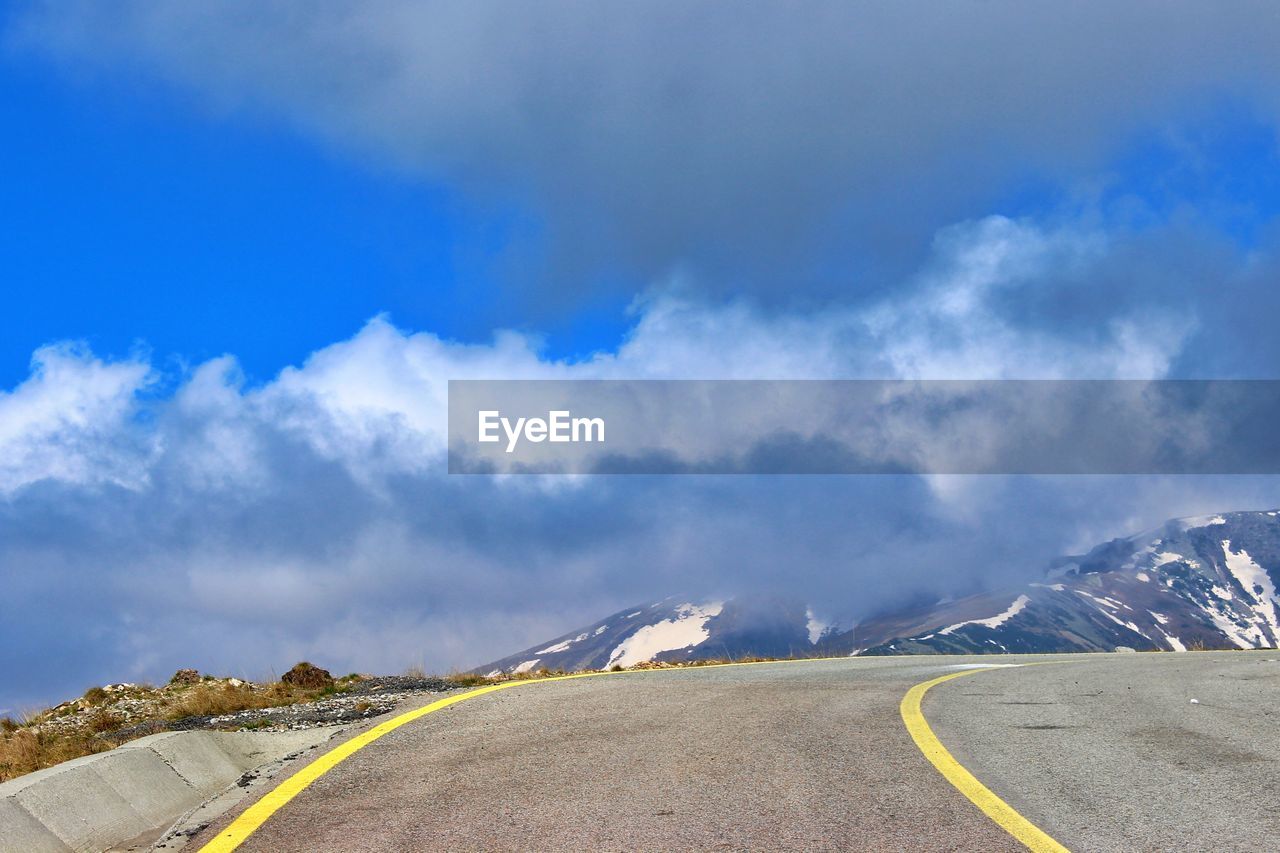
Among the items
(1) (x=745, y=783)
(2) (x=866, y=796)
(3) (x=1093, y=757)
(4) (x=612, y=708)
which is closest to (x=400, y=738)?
(4) (x=612, y=708)

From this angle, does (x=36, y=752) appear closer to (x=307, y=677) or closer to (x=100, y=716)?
(x=100, y=716)

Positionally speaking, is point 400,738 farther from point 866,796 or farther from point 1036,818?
point 1036,818

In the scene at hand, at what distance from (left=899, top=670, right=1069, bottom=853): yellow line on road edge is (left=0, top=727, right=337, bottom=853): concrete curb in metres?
5.12

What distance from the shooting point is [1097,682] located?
14.7m

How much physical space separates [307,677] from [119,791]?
8129 millimetres

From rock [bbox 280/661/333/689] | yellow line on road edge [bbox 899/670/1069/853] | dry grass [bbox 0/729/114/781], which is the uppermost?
rock [bbox 280/661/333/689]

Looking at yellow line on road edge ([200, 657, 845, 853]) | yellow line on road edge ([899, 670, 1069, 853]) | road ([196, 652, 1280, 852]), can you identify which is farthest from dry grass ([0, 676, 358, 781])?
yellow line on road edge ([899, 670, 1069, 853])

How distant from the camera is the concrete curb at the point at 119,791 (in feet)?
20.7

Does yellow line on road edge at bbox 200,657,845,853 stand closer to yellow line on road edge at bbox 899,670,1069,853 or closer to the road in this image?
the road

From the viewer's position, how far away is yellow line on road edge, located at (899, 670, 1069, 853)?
5996 mm

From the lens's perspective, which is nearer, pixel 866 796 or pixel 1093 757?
pixel 866 796

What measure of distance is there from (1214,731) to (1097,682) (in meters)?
4.75

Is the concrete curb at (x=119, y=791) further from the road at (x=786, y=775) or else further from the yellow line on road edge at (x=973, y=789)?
the yellow line on road edge at (x=973, y=789)

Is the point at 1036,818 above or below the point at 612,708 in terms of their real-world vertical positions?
below
